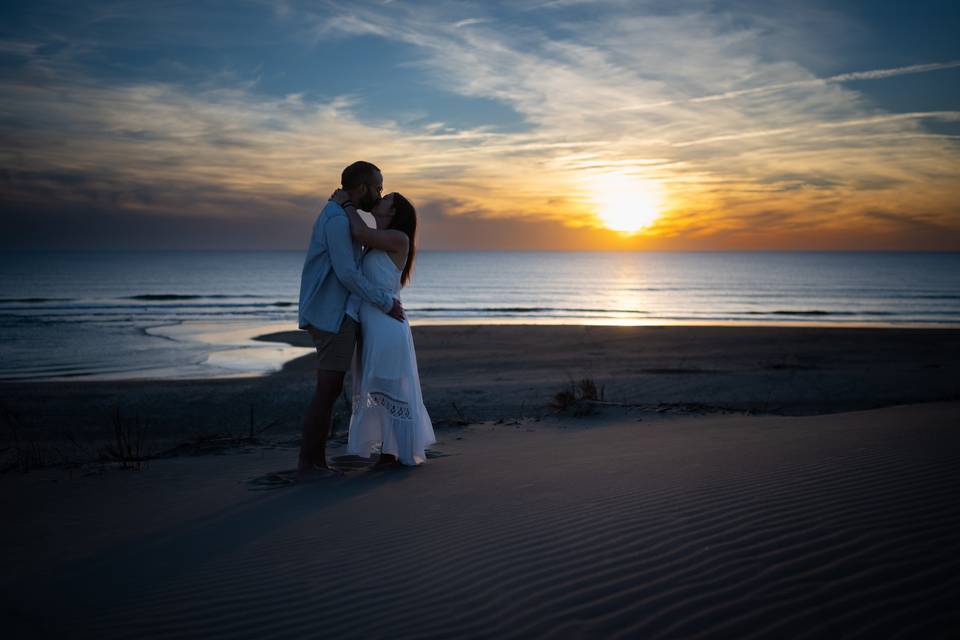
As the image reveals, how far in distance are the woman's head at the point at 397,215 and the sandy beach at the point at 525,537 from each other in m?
2.10

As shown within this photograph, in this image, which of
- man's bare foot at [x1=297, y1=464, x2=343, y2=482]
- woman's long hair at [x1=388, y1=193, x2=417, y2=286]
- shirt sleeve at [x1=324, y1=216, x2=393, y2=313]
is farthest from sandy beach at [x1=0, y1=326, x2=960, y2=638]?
woman's long hair at [x1=388, y1=193, x2=417, y2=286]

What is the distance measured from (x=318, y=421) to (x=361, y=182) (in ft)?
6.56

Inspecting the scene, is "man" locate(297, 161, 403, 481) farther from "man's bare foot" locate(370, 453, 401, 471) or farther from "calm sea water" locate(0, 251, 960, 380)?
"calm sea water" locate(0, 251, 960, 380)

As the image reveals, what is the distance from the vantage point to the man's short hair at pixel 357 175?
5.14 meters

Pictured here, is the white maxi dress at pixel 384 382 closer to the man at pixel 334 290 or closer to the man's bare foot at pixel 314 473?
the man at pixel 334 290

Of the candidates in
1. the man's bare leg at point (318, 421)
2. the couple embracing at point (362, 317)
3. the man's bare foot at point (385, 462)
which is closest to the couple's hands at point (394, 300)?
the couple embracing at point (362, 317)

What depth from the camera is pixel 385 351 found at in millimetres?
5180

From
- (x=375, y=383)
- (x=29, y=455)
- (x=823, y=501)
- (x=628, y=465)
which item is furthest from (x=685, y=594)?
(x=29, y=455)

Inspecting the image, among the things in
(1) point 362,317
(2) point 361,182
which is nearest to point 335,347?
(1) point 362,317

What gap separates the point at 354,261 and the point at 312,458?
1.73 meters

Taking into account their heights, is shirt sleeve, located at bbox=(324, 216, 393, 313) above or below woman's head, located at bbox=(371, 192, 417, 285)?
below

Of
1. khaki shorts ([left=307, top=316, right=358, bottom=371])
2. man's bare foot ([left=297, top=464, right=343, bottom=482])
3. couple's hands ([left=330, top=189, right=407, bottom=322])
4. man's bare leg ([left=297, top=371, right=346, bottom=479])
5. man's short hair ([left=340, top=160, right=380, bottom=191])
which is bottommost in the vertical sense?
man's bare foot ([left=297, top=464, right=343, bottom=482])

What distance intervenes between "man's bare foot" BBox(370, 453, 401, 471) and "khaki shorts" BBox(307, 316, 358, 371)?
102 centimetres

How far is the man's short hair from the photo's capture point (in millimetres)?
5141
